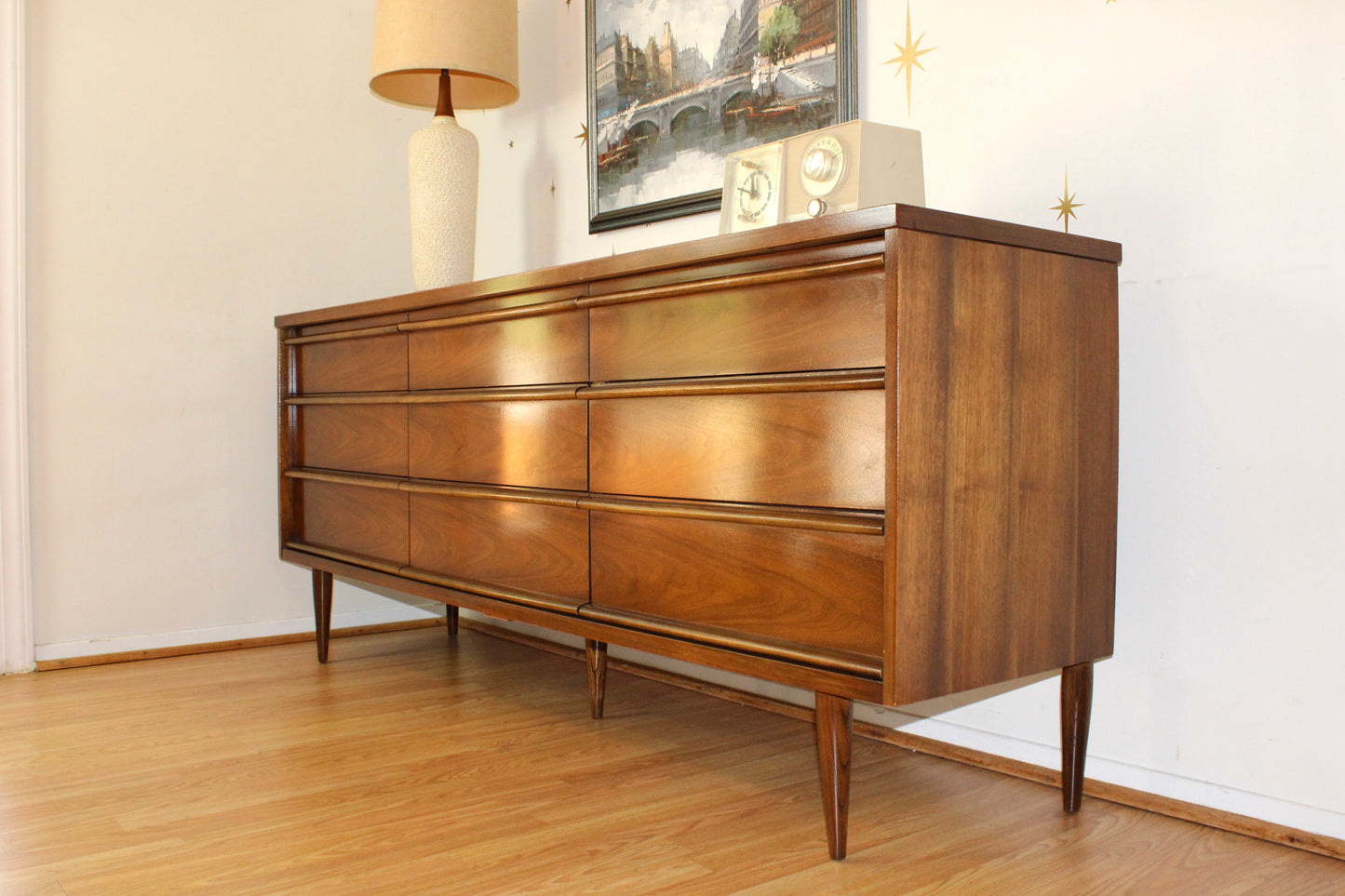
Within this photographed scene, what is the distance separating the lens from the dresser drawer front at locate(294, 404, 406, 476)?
214 centimetres

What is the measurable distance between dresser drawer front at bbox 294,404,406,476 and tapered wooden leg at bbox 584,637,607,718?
53cm

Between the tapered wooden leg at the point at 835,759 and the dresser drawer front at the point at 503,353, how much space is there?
0.65 metres

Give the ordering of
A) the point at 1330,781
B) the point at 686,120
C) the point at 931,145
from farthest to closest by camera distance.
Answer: the point at 686,120 < the point at 931,145 < the point at 1330,781

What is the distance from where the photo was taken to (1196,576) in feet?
4.68

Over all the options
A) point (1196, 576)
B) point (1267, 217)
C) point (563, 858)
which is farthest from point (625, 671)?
point (1267, 217)

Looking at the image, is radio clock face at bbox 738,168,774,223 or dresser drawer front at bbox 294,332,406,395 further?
dresser drawer front at bbox 294,332,406,395

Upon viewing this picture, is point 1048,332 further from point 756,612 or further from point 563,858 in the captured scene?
point 563,858

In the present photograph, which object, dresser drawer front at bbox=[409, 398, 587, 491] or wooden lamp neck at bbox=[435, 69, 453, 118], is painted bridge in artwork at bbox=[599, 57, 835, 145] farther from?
dresser drawer front at bbox=[409, 398, 587, 491]

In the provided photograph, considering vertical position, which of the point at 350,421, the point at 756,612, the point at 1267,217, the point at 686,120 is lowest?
the point at 756,612

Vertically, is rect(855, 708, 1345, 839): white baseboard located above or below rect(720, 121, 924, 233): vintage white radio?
below

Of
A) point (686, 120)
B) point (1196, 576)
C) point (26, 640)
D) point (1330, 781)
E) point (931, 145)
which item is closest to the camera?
point (1330, 781)

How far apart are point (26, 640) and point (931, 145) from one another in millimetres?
A: 2225

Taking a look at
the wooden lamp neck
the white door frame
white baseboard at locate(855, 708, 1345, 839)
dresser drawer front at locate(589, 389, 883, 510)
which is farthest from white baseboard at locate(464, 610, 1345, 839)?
the white door frame

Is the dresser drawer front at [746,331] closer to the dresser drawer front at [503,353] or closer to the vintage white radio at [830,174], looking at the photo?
the dresser drawer front at [503,353]
